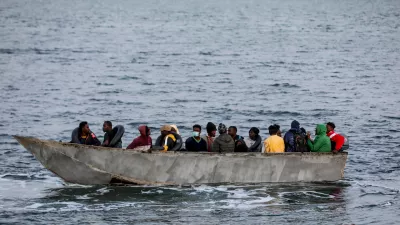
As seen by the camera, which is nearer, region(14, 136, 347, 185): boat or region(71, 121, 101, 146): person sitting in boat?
region(14, 136, 347, 185): boat

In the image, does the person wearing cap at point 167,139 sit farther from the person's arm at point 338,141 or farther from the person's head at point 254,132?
the person's arm at point 338,141

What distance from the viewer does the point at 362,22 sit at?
11950 cm

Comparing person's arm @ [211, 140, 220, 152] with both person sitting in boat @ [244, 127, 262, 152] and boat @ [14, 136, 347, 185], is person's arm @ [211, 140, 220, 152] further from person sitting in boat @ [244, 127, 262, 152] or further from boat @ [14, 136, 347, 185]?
person sitting in boat @ [244, 127, 262, 152]

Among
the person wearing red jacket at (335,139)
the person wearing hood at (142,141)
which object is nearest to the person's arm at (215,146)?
the person wearing hood at (142,141)

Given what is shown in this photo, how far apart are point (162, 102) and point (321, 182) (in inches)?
820

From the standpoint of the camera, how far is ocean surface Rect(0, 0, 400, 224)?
83.7ft

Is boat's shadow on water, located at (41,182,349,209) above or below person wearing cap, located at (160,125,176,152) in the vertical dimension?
below

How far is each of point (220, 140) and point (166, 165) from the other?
1.72 meters

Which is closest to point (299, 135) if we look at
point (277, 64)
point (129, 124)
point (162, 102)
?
point (129, 124)

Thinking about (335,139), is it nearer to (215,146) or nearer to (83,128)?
(215,146)

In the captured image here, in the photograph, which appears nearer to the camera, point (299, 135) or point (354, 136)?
point (299, 135)

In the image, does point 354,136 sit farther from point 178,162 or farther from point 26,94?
point 26,94

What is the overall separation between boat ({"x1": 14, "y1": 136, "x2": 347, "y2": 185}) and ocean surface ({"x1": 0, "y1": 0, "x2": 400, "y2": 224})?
0.35 metres

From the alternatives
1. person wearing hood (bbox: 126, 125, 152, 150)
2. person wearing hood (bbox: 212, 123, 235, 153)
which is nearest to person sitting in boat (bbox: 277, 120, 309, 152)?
person wearing hood (bbox: 212, 123, 235, 153)
